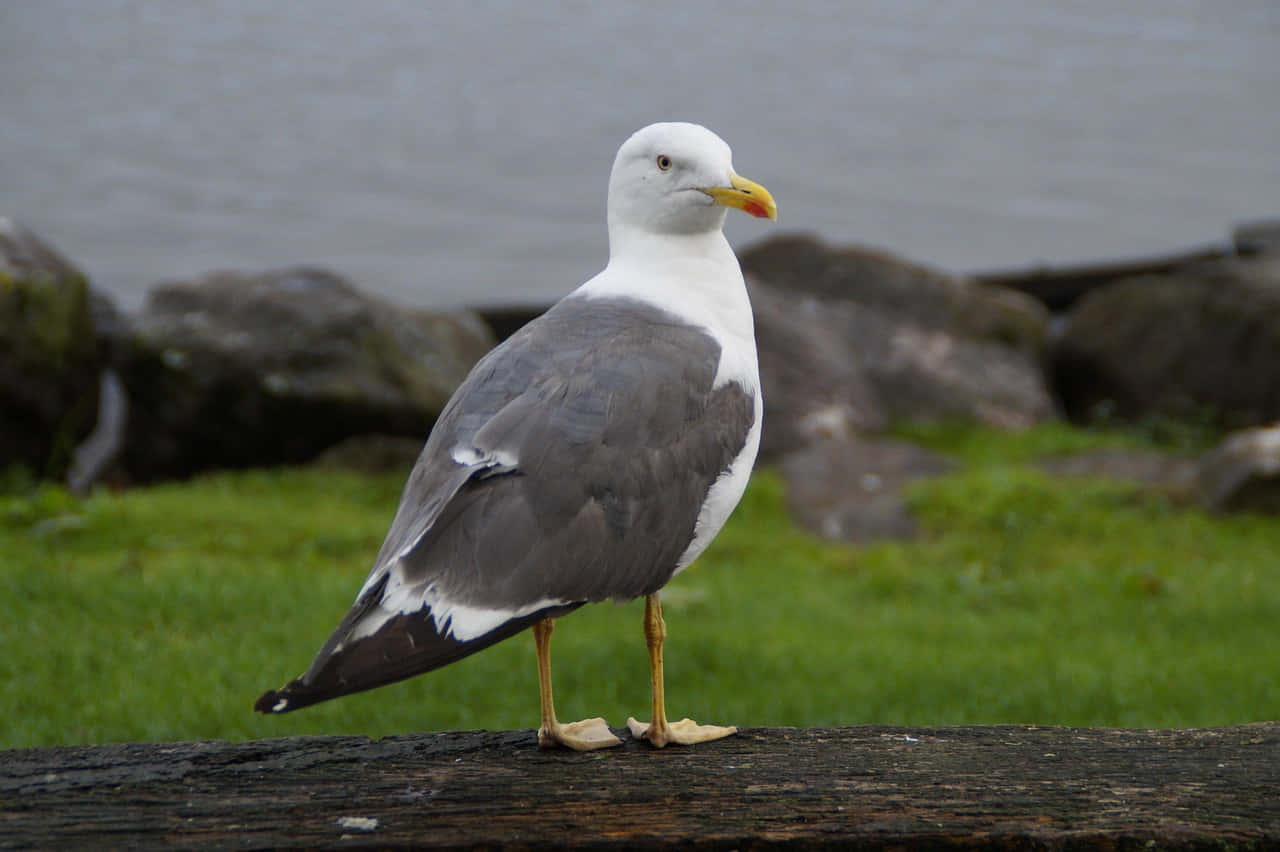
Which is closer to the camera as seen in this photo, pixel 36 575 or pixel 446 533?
pixel 446 533

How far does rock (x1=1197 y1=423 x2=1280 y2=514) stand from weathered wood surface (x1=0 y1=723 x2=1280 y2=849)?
386cm

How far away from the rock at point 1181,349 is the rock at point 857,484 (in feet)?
6.76

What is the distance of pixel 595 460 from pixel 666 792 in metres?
0.74

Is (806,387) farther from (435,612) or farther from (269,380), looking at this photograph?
(435,612)

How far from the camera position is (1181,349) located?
8.98 metres

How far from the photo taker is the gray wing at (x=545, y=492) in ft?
8.25

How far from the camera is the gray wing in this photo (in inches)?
99.0

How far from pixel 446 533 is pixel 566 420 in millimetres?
340

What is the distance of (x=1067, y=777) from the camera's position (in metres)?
3.00

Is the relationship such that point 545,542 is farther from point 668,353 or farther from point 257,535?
point 257,535

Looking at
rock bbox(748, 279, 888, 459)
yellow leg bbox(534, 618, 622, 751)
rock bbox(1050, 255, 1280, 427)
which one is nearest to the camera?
yellow leg bbox(534, 618, 622, 751)

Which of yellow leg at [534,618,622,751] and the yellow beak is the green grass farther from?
the yellow beak

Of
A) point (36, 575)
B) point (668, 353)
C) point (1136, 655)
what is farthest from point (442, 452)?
point (1136, 655)

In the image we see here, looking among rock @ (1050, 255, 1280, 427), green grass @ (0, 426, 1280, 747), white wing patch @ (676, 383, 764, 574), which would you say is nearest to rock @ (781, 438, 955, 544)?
green grass @ (0, 426, 1280, 747)
